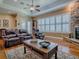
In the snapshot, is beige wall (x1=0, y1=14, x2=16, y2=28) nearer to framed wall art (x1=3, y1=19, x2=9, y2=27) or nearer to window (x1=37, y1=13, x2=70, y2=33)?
framed wall art (x1=3, y1=19, x2=9, y2=27)

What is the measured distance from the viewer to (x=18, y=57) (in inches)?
149

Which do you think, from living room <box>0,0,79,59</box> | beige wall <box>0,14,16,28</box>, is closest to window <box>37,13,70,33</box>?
living room <box>0,0,79,59</box>

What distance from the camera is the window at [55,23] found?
8.80 metres

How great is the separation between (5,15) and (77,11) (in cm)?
867

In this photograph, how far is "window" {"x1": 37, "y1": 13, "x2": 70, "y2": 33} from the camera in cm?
880

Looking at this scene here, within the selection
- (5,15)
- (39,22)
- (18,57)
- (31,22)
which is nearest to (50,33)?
(39,22)

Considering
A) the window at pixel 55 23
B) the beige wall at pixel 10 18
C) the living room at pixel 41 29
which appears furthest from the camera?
the beige wall at pixel 10 18

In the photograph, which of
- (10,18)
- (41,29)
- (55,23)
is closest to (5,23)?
(10,18)

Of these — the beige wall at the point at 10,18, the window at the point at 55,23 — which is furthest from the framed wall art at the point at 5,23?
the window at the point at 55,23

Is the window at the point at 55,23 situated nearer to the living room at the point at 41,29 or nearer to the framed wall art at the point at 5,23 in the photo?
the living room at the point at 41,29

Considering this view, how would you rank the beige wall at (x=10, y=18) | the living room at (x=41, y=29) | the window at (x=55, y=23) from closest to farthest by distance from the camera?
the living room at (x=41, y=29), the window at (x=55, y=23), the beige wall at (x=10, y=18)

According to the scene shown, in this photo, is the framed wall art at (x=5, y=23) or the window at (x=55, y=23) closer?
the window at (x=55, y=23)

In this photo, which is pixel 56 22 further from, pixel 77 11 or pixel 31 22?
pixel 31 22

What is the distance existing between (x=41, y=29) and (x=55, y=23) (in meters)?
A: 2.63
